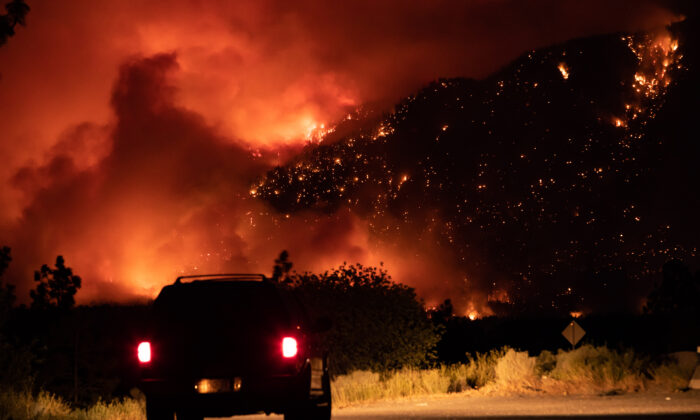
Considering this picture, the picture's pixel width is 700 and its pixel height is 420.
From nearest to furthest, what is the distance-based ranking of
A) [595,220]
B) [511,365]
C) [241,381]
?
[241,381]
[511,365]
[595,220]

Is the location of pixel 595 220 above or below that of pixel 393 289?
above

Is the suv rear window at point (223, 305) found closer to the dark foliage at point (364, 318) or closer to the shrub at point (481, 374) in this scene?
the dark foliage at point (364, 318)

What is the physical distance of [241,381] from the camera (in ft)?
47.2

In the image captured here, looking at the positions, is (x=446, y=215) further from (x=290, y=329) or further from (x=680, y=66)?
(x=290, y=329)

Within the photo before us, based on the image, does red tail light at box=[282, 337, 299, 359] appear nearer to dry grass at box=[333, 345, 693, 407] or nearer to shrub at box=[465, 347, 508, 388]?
dry grass at box=[333, 345, 693, 407]

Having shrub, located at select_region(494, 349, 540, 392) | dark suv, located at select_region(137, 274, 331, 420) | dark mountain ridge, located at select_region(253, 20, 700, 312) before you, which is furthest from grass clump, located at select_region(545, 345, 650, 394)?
dark mountain ridge, located at select_region(253, 20, 700, 312)

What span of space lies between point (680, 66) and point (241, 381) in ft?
537

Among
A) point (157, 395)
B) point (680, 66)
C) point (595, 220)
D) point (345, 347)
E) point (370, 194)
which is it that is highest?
point (680, 66)

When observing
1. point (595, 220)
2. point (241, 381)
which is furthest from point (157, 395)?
point (595, 220)

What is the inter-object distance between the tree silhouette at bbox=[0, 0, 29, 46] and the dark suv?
426cm

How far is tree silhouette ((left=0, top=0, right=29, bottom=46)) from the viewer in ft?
51.4

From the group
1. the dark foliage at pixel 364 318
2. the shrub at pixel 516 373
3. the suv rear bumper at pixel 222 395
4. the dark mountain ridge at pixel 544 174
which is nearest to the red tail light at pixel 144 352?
the suv rear bumper at pixel 222 395

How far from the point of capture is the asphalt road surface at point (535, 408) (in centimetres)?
1897

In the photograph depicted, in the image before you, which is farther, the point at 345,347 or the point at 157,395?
the point at 345,347
